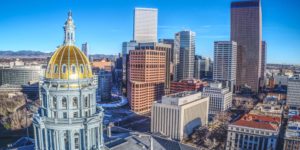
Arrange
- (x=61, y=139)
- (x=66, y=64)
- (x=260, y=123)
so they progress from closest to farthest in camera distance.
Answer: (x=66, y=64) → (x=61, y=139) → (x=260, y=123)

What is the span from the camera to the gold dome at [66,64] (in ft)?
136

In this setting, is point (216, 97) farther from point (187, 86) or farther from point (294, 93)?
point (294, 93)

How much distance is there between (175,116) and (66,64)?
64531mm

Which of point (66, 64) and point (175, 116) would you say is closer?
point (66, 64)

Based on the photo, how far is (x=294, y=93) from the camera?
6531 inches

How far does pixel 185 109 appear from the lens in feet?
325

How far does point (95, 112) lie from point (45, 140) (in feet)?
32.1

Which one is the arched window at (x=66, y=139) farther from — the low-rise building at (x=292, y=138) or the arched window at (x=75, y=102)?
the low-rise building at (x=292, y=138)

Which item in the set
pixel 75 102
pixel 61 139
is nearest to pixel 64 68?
pixel 75 102

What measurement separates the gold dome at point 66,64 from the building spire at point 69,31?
1286mm

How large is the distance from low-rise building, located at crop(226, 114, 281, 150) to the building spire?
6746 centimetres

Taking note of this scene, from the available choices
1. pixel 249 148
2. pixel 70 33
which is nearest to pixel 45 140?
pixel 70 33

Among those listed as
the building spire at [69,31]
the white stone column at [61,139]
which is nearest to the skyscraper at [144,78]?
the building spire at [69,31]

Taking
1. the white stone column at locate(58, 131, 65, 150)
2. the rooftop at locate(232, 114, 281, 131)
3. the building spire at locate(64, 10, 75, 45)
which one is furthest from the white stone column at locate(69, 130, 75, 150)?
the rooftop at locate(232, 114, 281, 131)
